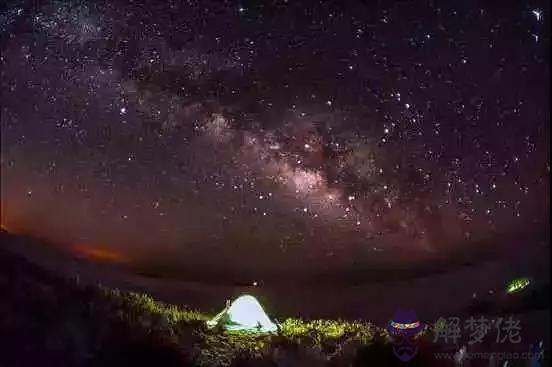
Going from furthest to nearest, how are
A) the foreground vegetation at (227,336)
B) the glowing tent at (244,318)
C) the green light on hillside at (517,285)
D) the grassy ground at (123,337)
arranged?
the green light on hillside at (517,285)
the glowing tent at (244,318)
the foreground vegetation at (227,336)
the grassy ground at (123,337)

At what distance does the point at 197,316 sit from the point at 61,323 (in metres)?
3.14

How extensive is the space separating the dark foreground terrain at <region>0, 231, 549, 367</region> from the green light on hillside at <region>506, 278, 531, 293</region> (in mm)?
6212

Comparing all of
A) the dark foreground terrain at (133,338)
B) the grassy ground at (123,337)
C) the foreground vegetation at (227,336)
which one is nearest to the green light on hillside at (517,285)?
the dark foreground terrain at (133,338)

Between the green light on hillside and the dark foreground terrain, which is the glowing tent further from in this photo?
the green light on hillside

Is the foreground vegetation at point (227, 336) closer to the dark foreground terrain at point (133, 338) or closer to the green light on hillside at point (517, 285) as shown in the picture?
the dark foreground terrain at point (133, 338)

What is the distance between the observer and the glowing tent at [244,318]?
8.17 metres

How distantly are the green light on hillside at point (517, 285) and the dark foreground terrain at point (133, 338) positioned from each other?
20.4 feet

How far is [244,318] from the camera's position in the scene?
845 cm

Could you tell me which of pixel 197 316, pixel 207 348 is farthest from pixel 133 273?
pixel 207 348

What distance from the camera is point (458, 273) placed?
14164 millimetres

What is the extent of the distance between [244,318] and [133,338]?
9.47ft

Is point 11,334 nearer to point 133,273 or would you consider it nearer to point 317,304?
point 133,273

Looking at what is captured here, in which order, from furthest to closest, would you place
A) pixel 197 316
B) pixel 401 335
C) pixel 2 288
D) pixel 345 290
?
1. pixel 345 290
2. pixel 197 316
3. pixel 401 335
4. pixel 2 288

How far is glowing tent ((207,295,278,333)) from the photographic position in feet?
26.8
